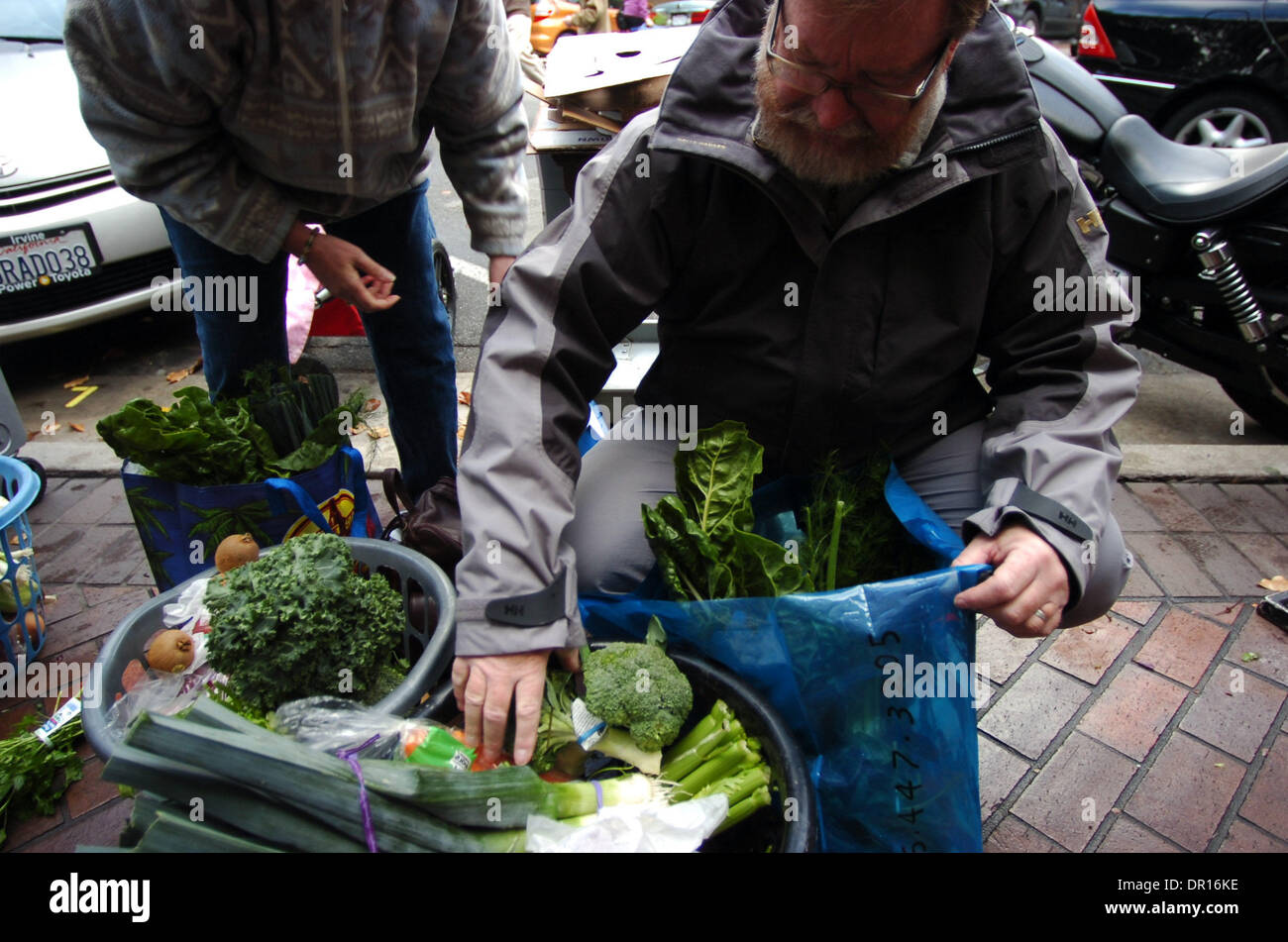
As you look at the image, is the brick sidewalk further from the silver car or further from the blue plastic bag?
the silver car

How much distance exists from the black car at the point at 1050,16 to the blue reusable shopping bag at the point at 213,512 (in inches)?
483

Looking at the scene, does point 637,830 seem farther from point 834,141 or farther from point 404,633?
point 834,141

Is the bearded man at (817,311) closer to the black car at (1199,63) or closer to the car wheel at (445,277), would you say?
the car wheel at (445,277)

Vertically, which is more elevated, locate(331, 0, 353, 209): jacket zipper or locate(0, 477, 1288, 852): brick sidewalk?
locate(331, 0, 353, 209): jacket zipper

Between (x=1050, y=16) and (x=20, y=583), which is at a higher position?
(x=1050, y=16)

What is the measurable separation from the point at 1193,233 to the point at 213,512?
3704 mm

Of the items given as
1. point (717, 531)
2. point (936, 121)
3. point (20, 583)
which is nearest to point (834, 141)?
point (936, 121)

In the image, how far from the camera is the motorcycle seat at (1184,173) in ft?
10.6

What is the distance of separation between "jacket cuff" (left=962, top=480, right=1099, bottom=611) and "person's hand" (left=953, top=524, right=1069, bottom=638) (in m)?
0.01

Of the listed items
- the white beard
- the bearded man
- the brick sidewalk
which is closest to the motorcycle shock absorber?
the brick sidewalk

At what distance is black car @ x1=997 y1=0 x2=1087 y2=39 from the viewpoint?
11.3 m

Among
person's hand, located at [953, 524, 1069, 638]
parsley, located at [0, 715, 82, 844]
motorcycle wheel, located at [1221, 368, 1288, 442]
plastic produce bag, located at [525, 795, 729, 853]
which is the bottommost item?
parsley, located at [0, 715, 82, 844]

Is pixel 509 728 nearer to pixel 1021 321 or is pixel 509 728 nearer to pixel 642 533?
pixel 642 533

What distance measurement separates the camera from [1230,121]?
5.77 metres
